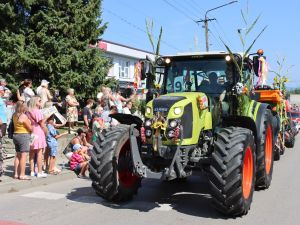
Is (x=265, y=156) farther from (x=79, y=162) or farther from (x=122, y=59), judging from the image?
(x=122, y=59)

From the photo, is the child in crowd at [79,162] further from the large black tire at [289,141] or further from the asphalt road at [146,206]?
the large black tire at [289,141]

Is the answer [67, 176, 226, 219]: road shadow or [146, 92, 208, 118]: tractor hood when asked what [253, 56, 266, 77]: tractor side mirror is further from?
[67, 176, 226, 219]: road shadow

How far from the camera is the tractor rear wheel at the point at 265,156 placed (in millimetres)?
7977

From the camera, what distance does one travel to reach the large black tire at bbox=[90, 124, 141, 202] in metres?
6.79

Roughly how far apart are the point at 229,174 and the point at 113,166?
181 centimetres

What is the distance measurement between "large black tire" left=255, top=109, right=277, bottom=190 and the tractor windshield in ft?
4.03

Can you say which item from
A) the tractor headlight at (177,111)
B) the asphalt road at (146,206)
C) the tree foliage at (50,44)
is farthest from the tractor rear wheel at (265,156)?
the tree foliage at (50,44)

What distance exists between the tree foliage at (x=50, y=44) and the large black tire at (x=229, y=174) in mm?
12970

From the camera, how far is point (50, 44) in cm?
1797

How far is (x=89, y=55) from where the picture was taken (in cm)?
1948

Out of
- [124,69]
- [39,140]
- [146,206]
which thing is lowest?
[146,206]

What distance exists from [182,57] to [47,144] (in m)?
3.88

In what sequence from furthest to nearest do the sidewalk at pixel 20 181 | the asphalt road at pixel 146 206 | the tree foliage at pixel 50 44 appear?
the tree foliage at pixel 50 44, the sidewalk at pixel 20 181, the asphalt road at pixel 146 206

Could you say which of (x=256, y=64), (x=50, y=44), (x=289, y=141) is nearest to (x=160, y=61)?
(x=256, y=64)
